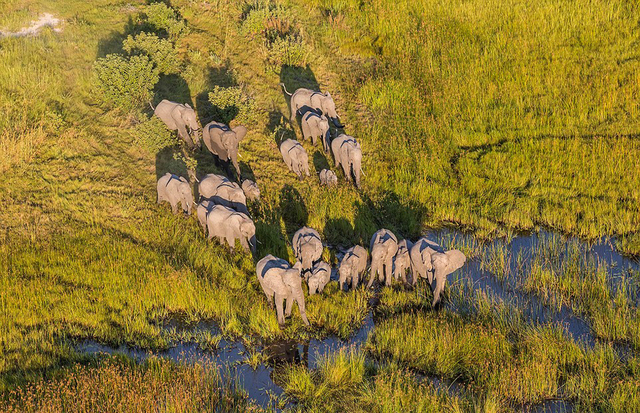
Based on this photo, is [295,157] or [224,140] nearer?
[224,140]

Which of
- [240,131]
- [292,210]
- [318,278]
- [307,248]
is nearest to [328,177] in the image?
[292,210]

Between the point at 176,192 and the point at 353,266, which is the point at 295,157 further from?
the point at 353,266

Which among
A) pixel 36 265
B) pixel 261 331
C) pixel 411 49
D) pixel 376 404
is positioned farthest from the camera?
pixel 411 49

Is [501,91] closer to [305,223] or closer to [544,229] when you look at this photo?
[544,229]

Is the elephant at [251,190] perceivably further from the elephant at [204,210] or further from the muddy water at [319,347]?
the muddy water at [319,347]

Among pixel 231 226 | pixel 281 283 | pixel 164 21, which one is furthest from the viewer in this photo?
pixel 164 21

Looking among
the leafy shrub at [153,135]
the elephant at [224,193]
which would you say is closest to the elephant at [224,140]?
the leafy shrub at [153,135]

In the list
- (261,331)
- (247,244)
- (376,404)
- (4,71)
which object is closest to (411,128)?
(247,244)
